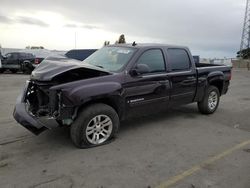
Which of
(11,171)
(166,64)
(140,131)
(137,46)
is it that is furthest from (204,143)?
(11,171)

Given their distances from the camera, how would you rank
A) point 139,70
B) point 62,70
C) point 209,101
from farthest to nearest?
1. point 209,101
2. point 139,70
3. point 62,70

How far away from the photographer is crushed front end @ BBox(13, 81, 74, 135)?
4426 mm

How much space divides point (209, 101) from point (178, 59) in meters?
1.65

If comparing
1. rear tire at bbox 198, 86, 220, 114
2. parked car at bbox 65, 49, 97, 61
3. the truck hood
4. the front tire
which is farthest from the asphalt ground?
parked car at bbox 65, 49, 97, 61

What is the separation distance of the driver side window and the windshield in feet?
0.89

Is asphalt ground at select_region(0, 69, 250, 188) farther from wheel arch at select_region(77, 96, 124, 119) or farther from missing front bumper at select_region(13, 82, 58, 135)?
wheel arch at select_region(77, 96, 124, 119)

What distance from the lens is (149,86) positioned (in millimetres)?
5531

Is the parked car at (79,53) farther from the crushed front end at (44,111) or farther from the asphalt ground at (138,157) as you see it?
the crushed front end at (44,111)

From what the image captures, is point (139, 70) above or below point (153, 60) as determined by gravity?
below

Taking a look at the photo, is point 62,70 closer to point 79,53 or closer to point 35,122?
point 35,122

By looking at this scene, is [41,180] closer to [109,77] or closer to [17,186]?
[17,186]

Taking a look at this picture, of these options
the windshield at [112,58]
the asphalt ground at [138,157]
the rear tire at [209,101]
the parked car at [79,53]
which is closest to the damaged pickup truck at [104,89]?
the windshield at [112,58]

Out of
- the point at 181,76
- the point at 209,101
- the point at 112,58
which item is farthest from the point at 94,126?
the point at 209,101

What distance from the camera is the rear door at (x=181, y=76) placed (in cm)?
613
